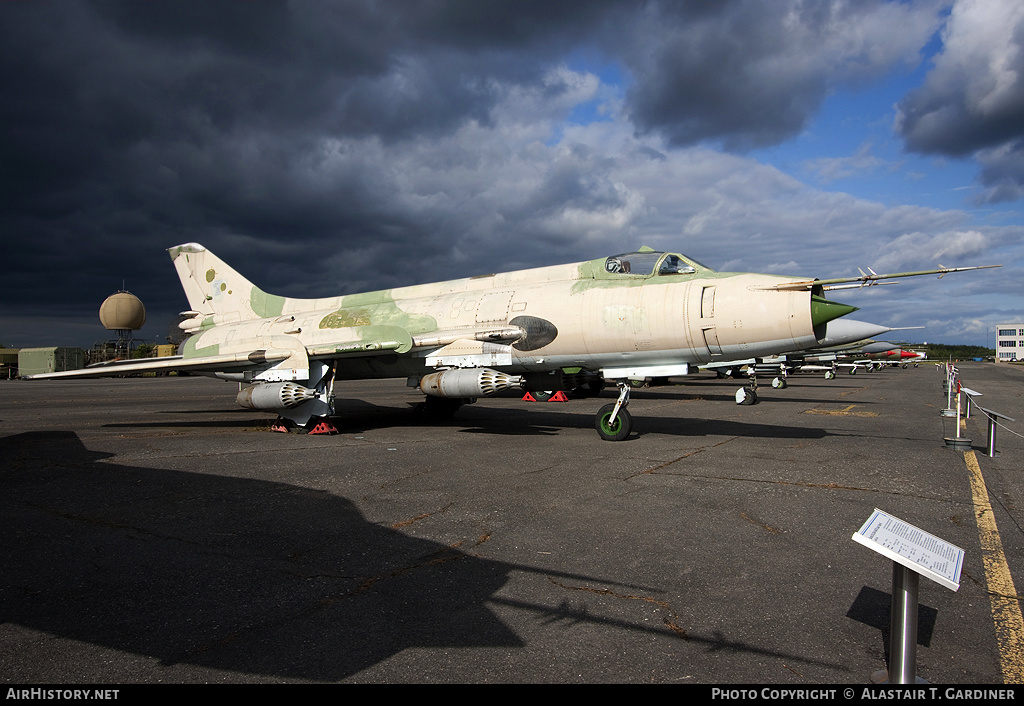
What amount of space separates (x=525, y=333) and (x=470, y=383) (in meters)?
1.39

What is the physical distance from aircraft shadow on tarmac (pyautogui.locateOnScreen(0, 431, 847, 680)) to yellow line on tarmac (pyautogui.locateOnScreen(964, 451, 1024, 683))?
4.25 feet

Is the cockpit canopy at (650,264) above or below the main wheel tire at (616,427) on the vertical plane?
above

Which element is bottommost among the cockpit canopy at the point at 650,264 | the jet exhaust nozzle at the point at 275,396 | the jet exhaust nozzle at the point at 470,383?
the jet exhaust nozzle at the point at 275,396

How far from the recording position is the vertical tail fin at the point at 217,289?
50.2 feet

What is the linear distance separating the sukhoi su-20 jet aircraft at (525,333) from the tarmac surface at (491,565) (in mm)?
1734

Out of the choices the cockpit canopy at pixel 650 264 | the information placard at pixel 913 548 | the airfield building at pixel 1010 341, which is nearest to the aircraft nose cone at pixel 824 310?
the cockpit canopy at pixel 650 264

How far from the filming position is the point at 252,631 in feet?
10.5

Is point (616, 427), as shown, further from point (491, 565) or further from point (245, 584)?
point (245, 584)

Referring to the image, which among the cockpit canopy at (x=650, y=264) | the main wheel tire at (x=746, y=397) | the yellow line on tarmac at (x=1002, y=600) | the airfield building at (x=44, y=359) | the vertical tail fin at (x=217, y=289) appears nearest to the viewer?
the yellow line on tarmac at (x=1002, y=600)

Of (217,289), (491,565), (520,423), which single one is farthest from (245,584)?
(217,289)

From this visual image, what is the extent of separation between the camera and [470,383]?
10031mm

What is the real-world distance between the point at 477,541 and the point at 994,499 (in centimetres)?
578

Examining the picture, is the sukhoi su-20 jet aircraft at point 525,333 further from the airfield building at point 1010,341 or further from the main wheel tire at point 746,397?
the airfield building at point 1010,341
